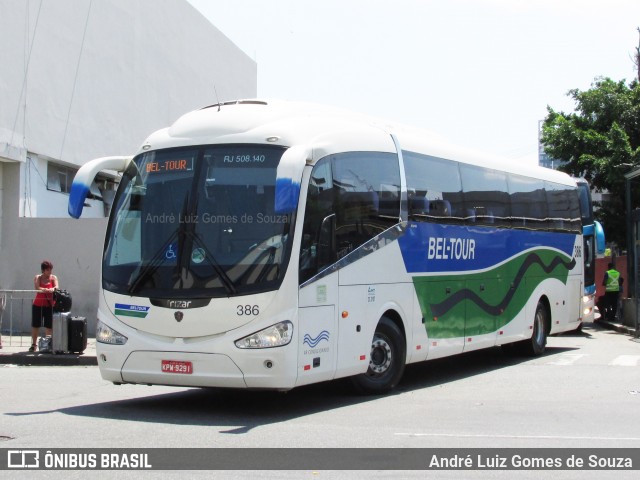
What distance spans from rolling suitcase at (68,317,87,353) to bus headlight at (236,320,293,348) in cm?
744

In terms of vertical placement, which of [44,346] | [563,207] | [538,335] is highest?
[563,207]

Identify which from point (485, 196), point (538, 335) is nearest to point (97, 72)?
point (485, 196)

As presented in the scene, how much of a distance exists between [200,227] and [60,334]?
7300 millimetres

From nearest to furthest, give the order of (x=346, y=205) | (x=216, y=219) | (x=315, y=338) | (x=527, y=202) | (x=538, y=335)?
(x=216, y=219) → (x=315, y=338) → (x=346, y=205) → (x=527, y=202) → (x=538, y=335)

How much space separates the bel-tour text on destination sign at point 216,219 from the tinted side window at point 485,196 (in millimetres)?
5531

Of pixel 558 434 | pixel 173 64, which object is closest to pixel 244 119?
pixel 558 434

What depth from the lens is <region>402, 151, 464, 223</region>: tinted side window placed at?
524 inches

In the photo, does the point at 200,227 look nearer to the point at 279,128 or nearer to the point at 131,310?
the point at 131,310

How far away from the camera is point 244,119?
36.3 feet

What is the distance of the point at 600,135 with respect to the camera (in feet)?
105

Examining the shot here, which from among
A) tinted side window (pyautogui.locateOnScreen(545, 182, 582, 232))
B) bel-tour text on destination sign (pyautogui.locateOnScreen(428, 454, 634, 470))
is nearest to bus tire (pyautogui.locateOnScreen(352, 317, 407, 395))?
bel-tour text on destination sign (pyautogui.locateOnScreen(428, 454, 634, 470))

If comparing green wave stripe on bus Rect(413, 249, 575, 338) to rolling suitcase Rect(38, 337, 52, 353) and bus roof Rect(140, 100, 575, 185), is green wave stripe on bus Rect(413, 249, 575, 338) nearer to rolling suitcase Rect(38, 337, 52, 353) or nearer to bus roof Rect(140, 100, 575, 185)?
bus roof Rect(140, 100, 575, 185)

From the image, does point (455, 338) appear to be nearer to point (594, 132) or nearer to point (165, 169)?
point (165, 169)

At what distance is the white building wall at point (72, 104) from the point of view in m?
21.5
